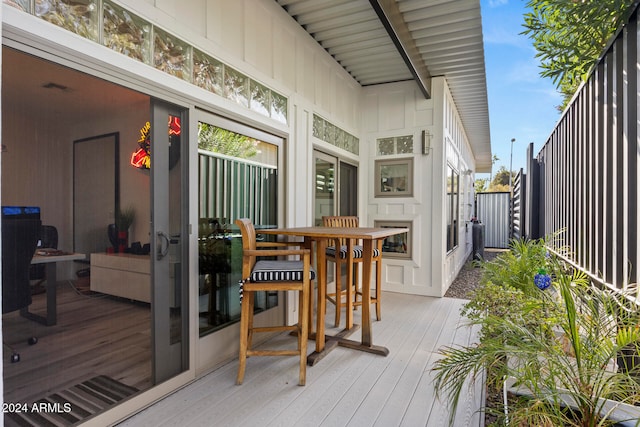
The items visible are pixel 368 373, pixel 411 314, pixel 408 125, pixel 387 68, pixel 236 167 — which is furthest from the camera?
pixel 408 125

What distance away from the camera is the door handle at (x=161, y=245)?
7.25 feet

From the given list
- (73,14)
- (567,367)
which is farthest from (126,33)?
(567,367)

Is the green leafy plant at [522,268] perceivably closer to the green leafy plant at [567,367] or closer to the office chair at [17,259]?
the green leafy plant at [567,367]

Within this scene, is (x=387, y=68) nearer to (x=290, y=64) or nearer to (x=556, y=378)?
(x=290, y=64)

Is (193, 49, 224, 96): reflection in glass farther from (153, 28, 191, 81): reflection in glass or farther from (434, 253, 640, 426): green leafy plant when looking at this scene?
(434, 253, 640, 426): green leafy plant

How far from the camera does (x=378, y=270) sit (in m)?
3.71

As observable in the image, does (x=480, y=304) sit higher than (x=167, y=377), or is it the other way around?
(x=480, y=304)

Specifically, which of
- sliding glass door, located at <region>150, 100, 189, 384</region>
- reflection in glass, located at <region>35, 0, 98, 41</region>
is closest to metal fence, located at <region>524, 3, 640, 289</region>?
sliding glass door, located at <region>150, 100, 189, 384</region>

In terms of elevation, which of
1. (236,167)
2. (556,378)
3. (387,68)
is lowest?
(556,378)

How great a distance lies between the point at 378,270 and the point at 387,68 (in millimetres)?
2990

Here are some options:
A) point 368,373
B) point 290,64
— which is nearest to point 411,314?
point 368,373

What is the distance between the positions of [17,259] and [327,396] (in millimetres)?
1945

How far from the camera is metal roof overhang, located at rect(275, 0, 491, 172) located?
3.32 meters

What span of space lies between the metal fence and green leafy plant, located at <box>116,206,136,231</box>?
299cm
